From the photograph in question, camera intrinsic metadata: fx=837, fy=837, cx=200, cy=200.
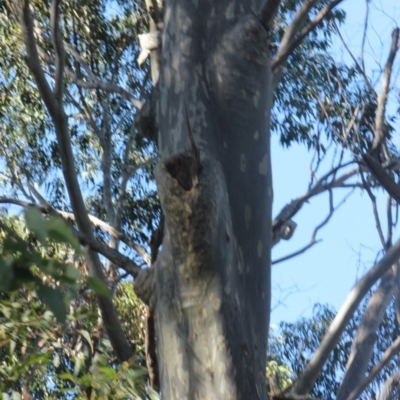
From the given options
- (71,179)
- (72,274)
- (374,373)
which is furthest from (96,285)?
(374,373)

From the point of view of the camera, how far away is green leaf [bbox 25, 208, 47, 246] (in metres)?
0.91

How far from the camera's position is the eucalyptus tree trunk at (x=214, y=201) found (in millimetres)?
1962

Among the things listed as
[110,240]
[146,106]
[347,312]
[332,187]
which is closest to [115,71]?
[110,240]

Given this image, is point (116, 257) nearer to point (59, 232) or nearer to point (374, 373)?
point (59, 232)

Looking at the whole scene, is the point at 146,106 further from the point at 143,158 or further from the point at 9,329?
the point at 143,158

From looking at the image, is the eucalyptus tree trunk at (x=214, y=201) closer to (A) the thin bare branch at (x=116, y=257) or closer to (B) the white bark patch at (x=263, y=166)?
(B) the white bark patch at (x=263, y=166)

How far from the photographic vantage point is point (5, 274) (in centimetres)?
93

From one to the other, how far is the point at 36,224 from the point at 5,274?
0.07 metres

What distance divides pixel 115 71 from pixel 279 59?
4.51 meters

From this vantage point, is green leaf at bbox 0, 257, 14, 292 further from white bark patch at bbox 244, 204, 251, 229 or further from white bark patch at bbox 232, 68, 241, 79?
white bark patch at bbox 232, 68, 241, 79

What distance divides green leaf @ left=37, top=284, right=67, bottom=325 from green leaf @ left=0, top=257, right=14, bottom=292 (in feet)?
0.12

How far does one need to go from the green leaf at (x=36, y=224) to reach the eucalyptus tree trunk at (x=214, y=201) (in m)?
0.99

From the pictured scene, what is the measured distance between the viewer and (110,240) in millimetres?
6160

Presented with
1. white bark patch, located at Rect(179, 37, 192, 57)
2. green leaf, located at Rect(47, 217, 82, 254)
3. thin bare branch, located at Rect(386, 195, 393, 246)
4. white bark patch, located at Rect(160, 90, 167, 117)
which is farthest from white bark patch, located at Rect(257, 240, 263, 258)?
thin bare branch, located at Rect(386, 195, 393, 246)
